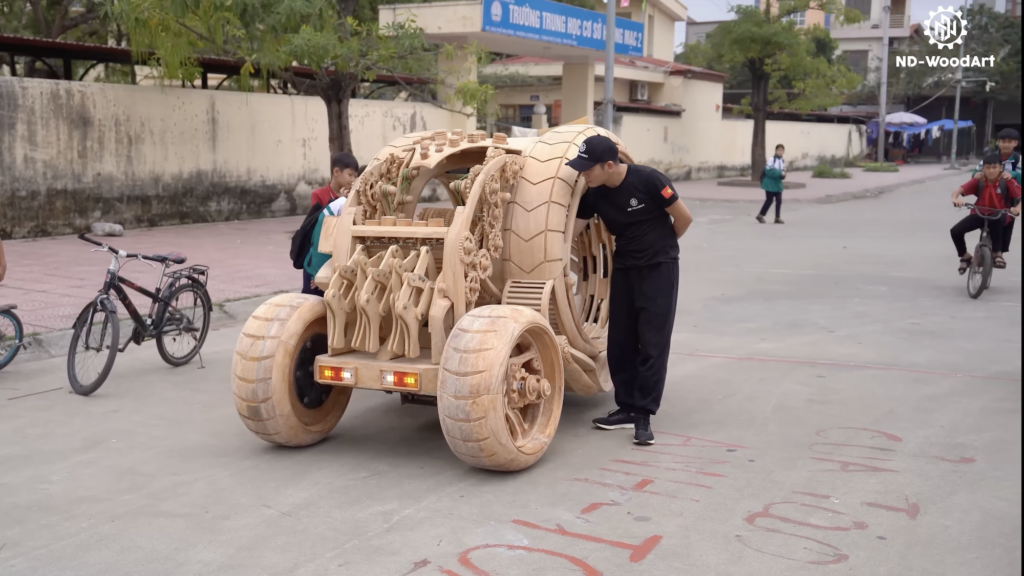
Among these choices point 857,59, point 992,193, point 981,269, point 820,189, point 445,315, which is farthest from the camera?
point 857,59

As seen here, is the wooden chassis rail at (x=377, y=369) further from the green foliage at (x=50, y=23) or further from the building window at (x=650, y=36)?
the building window at (x=650, y=36)

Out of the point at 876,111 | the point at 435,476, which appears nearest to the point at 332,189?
the point at 435,476

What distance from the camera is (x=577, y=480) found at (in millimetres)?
5074

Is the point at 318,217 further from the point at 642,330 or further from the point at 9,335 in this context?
the point at 9,335

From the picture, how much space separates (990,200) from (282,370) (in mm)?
9295

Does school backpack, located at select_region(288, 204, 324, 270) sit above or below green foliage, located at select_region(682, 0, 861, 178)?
below

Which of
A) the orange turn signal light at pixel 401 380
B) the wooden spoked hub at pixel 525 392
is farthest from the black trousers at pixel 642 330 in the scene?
the orange turn signal light at pixel 401 380

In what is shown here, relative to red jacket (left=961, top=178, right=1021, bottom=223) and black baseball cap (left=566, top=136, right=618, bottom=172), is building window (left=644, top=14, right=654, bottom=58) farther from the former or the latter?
black baseball cap (left=566, top=136, right=618, bottom=172)

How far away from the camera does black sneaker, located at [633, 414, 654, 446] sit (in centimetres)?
569

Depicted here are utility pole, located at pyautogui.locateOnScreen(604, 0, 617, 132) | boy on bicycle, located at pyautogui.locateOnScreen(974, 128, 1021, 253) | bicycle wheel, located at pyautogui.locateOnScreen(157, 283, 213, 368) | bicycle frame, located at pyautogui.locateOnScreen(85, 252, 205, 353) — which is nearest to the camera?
bicycle frame, located at pyautogui.locateOnScreen(85, 252, 205, 353)

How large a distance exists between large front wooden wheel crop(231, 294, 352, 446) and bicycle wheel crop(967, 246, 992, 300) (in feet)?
26.5

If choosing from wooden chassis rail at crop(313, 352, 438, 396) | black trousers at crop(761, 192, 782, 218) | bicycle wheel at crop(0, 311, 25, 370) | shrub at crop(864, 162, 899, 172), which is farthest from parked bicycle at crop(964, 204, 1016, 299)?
shrub at crop(864, 162, 899, 172)

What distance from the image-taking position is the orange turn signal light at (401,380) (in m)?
5.15

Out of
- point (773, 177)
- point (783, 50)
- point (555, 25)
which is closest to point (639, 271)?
point (773, 177)
